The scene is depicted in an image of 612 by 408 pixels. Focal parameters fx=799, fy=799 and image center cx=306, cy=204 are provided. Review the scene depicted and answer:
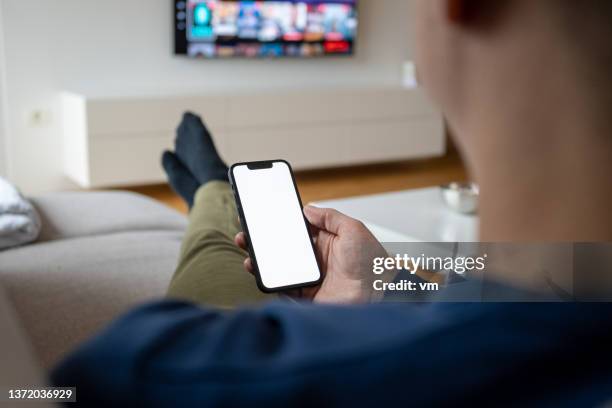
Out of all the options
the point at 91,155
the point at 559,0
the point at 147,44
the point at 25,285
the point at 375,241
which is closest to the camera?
the point at 559,0

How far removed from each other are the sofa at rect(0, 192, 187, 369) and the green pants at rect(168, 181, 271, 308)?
0.11 m

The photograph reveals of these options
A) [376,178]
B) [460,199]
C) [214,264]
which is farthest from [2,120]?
[214,264]

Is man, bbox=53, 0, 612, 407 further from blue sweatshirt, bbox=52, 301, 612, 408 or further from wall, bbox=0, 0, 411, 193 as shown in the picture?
wall, bbox=0, 0, 411, 193

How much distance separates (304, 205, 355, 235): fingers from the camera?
865 millimetres

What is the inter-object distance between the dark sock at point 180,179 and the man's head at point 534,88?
1.41 meters

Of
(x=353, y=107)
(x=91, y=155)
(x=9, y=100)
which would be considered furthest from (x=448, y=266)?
(x=353, y=107)

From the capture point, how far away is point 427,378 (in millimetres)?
414

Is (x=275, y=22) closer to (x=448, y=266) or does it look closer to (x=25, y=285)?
(x=25, y=285)

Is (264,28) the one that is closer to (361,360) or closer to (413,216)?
(413,216)

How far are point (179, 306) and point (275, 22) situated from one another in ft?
13.0

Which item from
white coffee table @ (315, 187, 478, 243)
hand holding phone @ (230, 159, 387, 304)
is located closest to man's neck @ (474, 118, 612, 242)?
hand holding phone @ (230, 159, 387, 304)

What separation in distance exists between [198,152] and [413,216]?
2.02 ft

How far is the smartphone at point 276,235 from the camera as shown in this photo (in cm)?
86

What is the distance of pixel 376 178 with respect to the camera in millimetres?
4344
